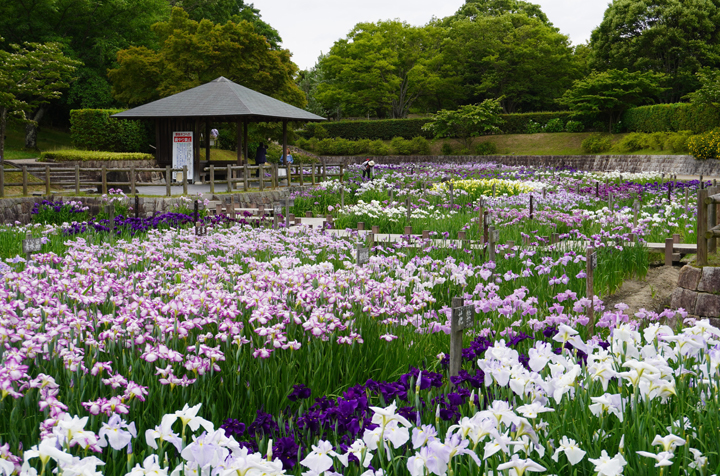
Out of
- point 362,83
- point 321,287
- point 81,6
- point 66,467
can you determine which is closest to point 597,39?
point 362,83

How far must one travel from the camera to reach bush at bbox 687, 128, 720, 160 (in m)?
29.1

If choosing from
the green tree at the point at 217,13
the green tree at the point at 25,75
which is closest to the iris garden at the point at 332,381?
the green tree at the point at 25,75

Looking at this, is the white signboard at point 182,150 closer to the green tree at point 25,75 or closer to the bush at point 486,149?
the green tree at point 25,75

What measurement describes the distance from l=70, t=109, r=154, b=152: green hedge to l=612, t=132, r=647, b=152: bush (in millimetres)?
26767

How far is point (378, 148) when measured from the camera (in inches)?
1759

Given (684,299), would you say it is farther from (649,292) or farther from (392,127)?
(392,127)

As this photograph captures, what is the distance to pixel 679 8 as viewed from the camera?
39.2 m

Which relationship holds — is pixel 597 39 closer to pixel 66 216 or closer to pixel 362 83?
pixel 362 83

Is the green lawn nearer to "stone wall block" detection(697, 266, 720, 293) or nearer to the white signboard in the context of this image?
the white signboard

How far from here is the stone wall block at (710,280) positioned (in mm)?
6258

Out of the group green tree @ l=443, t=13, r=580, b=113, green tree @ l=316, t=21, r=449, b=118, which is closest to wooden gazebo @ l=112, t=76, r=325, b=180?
green tree @ l=316, t=21, r=449, b=118

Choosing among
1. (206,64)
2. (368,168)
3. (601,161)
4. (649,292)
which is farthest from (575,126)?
(649,292)

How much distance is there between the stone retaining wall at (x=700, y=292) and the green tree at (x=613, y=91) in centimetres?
3408

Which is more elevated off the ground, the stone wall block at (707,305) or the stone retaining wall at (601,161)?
the stone retaining wall at (601,161)
